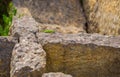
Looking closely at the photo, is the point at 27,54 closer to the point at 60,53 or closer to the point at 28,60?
the point at 28,60

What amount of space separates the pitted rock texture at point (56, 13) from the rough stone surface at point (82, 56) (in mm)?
1952

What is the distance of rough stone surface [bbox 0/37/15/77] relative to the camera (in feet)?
14.0

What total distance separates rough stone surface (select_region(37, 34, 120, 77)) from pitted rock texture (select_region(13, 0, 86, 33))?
6.40 ft

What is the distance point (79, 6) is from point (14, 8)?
67.2 inches

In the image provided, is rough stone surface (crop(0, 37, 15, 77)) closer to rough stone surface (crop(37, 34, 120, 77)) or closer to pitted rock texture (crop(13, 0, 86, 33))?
rough stone surface (crop(37, 34, 120, 77))

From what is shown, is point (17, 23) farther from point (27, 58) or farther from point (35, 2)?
point (35, 2)

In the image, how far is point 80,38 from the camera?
4.33 metres

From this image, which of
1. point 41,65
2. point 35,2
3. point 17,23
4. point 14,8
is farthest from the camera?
point 35,2

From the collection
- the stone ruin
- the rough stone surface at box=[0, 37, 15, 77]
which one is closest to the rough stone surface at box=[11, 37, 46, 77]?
the stone ruin

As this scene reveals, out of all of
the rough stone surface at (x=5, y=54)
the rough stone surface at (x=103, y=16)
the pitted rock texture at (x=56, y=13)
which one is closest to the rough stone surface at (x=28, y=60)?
the rough stone surface at (x=5, y=54)

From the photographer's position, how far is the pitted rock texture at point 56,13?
20.9ft

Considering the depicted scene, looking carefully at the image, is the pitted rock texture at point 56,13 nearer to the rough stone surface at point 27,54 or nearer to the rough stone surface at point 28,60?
the rough stone surface at point 27,54

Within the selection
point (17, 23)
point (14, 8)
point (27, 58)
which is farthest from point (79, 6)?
point (27, 58)

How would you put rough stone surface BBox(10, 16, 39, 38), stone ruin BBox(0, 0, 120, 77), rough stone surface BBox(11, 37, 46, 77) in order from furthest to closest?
rough stone surface BBox(10, 16, 39, 38) → stone ruin BBox(0, 0, 120, 77) → rough stone surface BBox(11, 37, 46, 77)
